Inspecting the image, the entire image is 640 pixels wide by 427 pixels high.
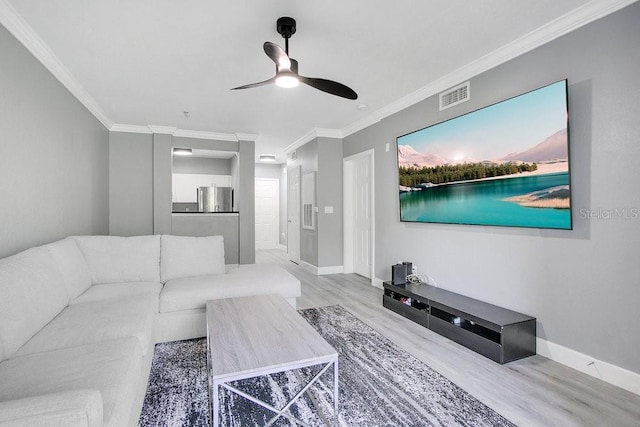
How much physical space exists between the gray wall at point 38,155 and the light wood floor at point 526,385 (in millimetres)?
3223

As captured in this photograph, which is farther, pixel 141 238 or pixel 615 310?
pixel 141 238

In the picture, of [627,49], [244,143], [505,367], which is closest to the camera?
[627,49]

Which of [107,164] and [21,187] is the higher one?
[107,164]

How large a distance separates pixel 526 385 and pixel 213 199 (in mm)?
6231

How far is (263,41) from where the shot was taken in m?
2.69

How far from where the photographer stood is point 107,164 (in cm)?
516

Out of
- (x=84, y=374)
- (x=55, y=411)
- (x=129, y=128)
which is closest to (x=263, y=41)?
(x=84, y=374)

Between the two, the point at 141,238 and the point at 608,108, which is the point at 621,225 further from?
the point at 141,238

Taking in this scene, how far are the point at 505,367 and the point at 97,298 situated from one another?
321 cm

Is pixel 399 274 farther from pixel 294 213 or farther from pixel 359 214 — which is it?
pixel 294 213

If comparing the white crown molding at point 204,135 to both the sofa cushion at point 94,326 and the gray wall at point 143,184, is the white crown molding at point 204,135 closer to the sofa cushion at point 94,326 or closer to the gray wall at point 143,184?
the gray wall at point 143,184

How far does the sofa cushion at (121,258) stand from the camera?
9.83 feet

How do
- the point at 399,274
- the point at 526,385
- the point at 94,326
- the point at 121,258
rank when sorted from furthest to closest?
the point at 399,274
the point at 121,258
the point at 526,385
the point at 94,326

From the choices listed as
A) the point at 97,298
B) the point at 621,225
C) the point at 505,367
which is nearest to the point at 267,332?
the point at 97,298
